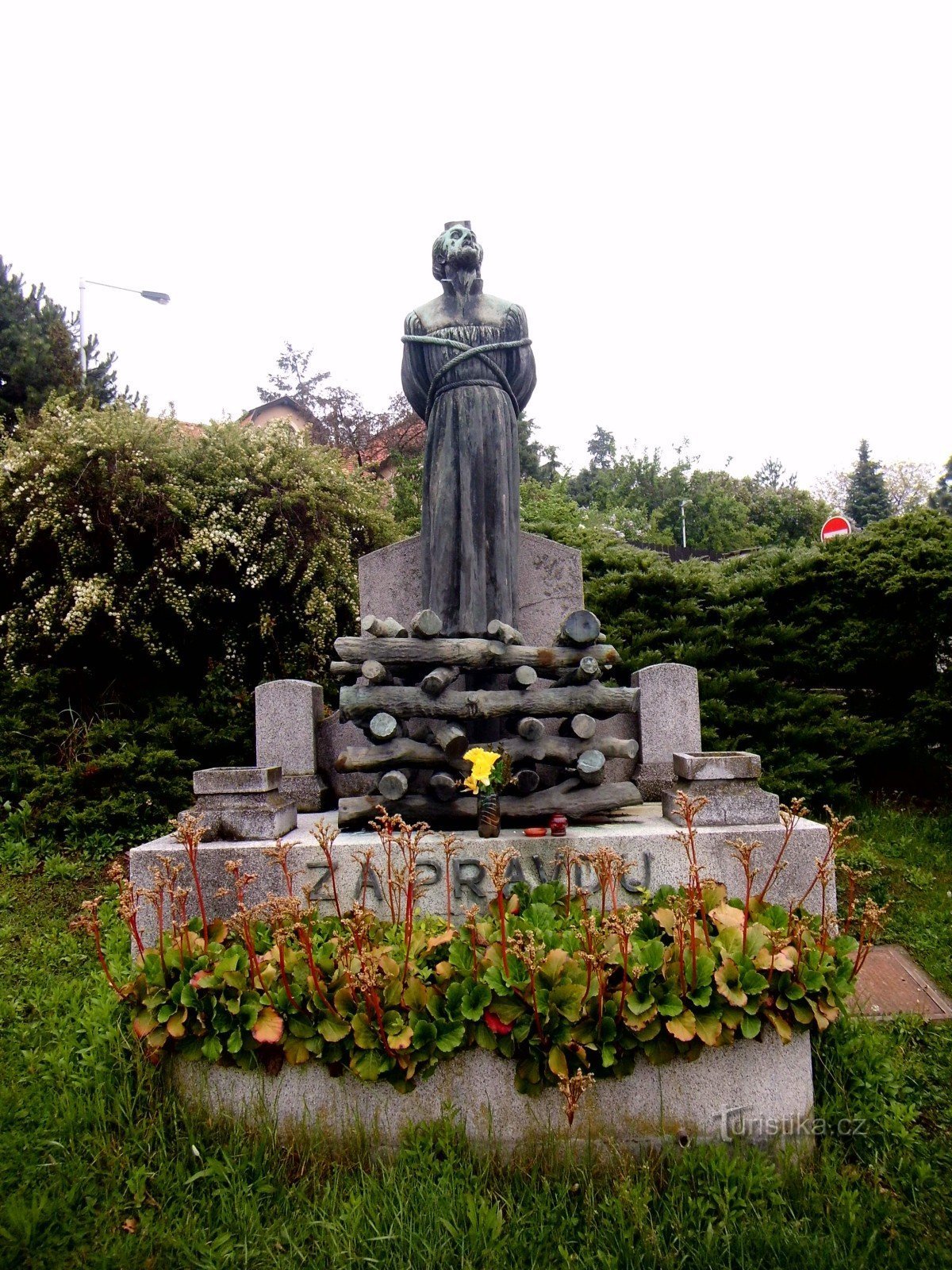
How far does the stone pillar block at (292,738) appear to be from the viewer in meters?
3.97

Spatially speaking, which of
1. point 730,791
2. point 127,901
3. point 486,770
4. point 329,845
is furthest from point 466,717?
point 127,901

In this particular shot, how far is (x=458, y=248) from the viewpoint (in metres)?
4.23

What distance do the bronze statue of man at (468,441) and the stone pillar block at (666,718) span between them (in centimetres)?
80

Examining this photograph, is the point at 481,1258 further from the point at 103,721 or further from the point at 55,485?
the point at 55,485

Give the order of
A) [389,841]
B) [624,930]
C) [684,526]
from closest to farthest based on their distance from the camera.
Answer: [624,930] < [389,841] < [684,526]

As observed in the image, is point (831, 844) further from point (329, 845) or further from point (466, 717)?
point (329, 845)

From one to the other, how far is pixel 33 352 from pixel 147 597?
517cm

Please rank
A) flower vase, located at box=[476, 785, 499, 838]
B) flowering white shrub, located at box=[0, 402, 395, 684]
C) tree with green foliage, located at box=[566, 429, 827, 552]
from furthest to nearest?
tree with green foliage, located at box=[566, 429, 827, 552]
flowering white shrub, located at box=[0, 402, 395, 684]
flower vase, located at box=[476, 785, 499, 838]

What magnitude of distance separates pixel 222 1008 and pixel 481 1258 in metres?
1.03

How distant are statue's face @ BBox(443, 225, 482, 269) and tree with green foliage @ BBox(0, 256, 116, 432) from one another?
6240 mm

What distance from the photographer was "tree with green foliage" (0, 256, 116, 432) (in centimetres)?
937

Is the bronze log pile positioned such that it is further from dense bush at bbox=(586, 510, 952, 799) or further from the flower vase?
Answer: dense bush at bbox=(586, 510, 952, 799)

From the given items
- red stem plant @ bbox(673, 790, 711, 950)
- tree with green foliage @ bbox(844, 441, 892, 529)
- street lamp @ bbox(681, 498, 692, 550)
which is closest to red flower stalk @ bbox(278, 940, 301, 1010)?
red stem plant @ bbox(673, 790, 711, 950)

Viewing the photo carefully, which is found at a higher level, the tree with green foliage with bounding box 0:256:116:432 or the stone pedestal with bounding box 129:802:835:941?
the tree with green foliage with bounding box 0:256:116:432
